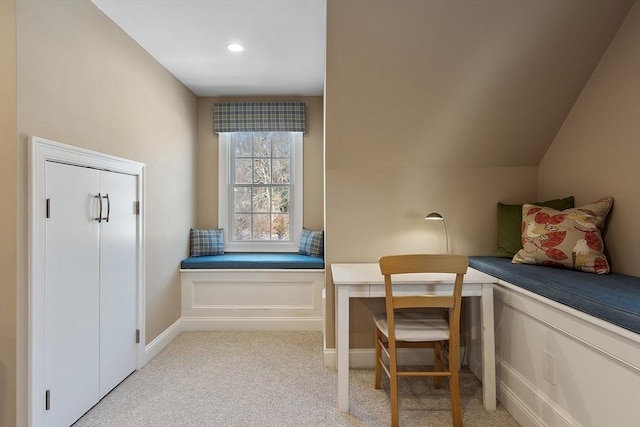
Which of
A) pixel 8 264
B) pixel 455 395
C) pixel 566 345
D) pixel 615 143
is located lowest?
pixel 455 395

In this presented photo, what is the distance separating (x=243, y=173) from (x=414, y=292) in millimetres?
2479

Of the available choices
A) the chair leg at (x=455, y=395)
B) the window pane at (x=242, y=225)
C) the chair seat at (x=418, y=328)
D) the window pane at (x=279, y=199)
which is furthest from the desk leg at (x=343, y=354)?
the window pane at (x=242, y=225)

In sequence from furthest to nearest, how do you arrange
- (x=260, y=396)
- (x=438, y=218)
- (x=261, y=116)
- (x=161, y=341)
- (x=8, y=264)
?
(x=261, y=116) < (x=161, y=341) < (x=438, y=218) < (x=260, y=396) < (x=8, y=264)

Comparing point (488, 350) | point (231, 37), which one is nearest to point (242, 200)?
point (231, 37)

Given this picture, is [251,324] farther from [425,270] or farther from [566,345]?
[566,345]

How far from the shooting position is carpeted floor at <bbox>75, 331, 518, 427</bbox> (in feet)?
6.13

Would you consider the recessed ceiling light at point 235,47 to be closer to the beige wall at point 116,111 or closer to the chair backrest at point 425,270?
the beige wall at point 116,111

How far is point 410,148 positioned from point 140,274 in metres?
2.25

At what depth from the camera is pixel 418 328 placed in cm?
191

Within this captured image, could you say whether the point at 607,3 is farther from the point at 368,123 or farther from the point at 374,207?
the point at 374,207

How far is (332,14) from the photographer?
1.77 m

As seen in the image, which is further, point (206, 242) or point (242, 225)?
point (242, 225)

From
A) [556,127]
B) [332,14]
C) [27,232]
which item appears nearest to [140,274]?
[27,232]

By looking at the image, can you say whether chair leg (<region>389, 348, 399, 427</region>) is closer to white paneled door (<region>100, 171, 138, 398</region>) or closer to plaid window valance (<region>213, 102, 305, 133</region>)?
white paneled door (<region>100, 171, 138, 398</region>)
